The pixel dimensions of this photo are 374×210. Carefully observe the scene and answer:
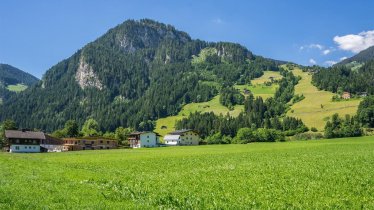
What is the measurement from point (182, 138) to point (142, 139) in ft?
72.5

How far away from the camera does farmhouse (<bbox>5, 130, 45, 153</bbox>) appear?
136m

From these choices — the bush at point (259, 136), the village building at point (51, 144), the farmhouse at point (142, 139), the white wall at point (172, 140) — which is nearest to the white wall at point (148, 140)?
the farmhouse at point (142, 139)

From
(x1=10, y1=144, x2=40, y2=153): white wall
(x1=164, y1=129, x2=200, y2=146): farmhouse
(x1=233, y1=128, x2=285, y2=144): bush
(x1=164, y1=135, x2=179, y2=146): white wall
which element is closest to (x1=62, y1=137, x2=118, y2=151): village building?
(x1=10, y1=144, x2=40, y2=153): white wall

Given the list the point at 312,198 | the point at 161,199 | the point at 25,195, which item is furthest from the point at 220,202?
the point at 25,195

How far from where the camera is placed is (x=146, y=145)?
178250mm

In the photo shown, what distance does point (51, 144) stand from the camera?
161 m

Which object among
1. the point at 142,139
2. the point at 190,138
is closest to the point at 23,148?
the point at 142,139

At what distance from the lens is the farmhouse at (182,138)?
7411 inches

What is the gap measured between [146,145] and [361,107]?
10799cm

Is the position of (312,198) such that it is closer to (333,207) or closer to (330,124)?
(333,207)

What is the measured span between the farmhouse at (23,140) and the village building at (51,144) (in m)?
8.19

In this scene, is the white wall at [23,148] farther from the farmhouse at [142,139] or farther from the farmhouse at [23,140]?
the farmhouse at [142,139]

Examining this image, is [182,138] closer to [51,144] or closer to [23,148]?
[51,144]

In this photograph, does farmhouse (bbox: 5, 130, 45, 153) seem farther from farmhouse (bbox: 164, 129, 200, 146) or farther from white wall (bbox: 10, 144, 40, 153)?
farmhouse (bbox: 164, 129, 200, 146)
